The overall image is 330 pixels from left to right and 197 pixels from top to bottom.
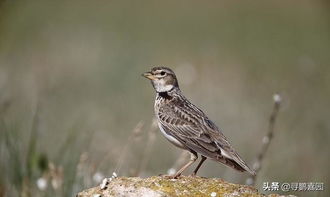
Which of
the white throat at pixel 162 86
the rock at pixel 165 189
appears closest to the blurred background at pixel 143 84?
the white throat at pixel 162 86

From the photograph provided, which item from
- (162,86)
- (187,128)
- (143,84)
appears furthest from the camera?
(143,84)

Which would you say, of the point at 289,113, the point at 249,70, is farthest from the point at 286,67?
the point at 289,113

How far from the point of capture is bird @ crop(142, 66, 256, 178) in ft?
24.6

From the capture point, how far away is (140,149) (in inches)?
498

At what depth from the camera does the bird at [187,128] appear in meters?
7.49

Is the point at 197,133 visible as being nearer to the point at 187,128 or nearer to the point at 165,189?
the point at 187,128

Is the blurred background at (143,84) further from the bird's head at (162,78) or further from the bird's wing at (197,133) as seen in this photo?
the bird's head at (162,78)

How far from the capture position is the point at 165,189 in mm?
6348

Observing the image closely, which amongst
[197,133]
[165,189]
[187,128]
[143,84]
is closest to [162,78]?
[187,128]

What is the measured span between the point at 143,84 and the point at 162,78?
27.5 ft

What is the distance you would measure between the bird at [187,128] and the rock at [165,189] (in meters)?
0.35

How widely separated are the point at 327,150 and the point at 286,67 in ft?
23.9

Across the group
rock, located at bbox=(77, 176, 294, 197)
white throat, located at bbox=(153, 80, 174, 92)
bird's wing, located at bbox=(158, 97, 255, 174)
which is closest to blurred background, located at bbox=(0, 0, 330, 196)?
bird's wing, located at bbox=(158, 97, 255, 174)

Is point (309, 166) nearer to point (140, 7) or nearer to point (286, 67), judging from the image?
point (286, 67)
